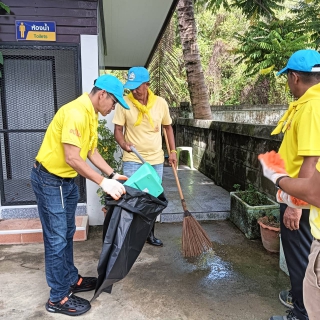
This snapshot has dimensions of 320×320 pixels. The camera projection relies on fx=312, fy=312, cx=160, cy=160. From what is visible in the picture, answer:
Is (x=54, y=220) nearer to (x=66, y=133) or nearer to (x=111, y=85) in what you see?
(x=66, y=133)

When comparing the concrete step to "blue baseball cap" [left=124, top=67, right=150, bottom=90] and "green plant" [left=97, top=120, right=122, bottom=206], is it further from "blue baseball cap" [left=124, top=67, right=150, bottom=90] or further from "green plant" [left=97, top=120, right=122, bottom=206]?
"blue baseball cap" [left=124, top=67, right=150, bottom=90]

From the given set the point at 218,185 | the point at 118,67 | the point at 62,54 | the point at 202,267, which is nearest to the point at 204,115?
the point at 218,185

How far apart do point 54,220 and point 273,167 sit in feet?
4.84

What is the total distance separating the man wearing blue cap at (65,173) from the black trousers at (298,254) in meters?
1.12

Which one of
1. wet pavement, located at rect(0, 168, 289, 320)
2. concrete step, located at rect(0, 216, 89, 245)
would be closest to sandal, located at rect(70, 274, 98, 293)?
wet pavement, located at rect(0, 168, 289, 320)

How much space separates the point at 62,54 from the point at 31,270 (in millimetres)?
2312

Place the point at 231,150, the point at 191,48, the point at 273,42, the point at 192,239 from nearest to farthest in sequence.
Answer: the point at 192,239 → the point at 231,150 → the point at 191,48 → the point at 273,42

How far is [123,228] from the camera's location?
1.92 m

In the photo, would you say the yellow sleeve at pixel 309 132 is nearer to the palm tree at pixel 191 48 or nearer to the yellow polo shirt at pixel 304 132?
the yellow polo shirt at pixel 304 132

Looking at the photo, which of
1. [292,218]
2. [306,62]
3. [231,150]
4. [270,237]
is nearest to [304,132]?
[306,62]

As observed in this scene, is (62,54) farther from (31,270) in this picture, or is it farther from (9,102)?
(31,270)

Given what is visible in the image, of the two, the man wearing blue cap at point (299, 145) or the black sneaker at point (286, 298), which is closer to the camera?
the man wearing blue cap at point (299, 145)

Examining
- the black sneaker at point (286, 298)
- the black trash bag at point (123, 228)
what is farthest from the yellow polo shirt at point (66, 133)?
the black sneaker at point (286, 298)

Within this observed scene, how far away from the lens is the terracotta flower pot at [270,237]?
3123mm
